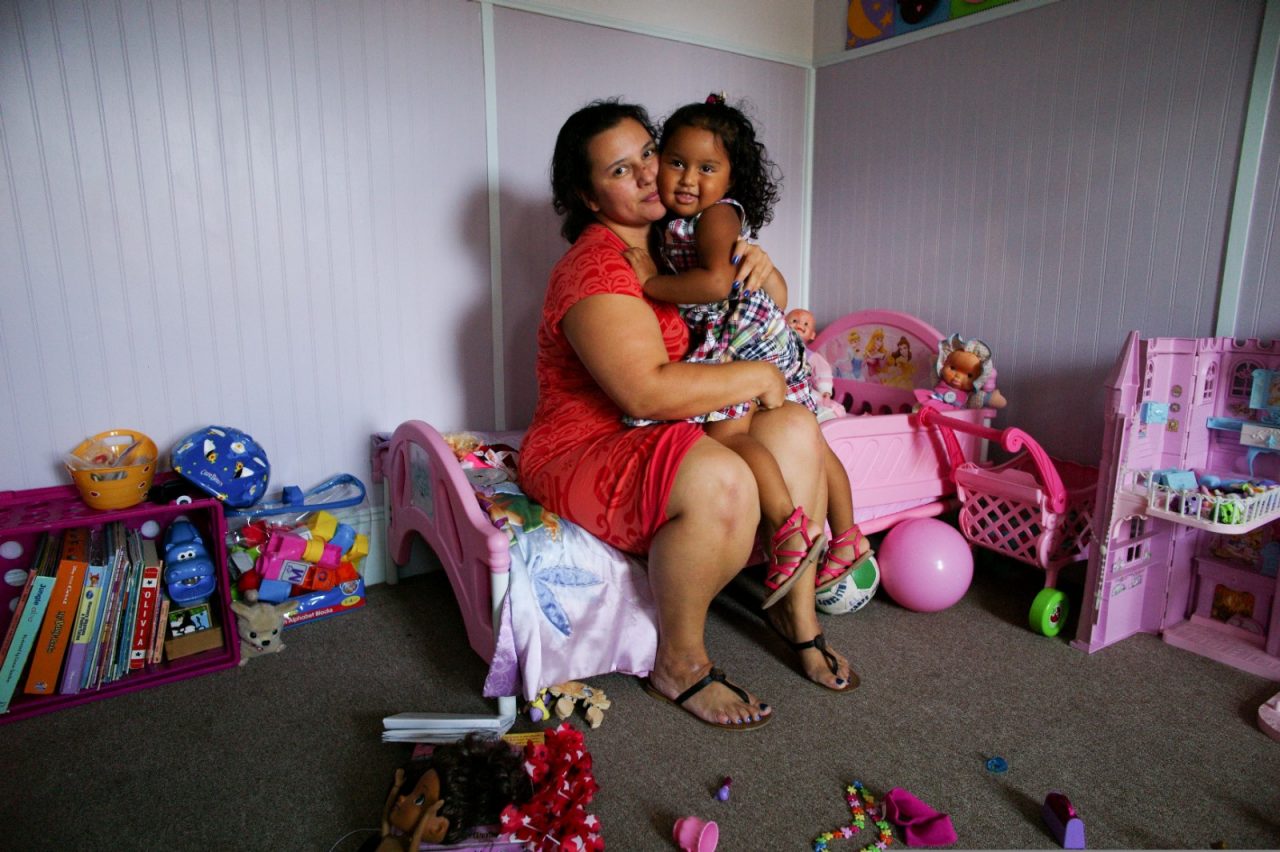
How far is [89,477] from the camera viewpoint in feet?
5.57

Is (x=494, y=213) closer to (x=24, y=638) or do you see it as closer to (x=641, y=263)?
(x=641, y=263)

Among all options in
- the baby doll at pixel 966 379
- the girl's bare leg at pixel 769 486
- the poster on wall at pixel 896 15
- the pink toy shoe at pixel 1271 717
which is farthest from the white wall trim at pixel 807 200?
the pink toy shoe at pixel 1271 717

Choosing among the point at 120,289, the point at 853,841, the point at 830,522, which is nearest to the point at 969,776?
the point at 853,841

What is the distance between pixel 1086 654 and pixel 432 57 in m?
2.35

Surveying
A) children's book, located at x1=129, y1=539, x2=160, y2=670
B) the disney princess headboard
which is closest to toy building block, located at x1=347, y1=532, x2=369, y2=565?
children's book, located at x1=129, y1=539, x2=160, y2=670

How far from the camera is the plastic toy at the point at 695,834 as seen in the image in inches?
47.2

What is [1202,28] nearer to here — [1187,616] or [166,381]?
[1187,616]

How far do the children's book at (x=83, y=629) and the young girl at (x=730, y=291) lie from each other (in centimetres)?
138

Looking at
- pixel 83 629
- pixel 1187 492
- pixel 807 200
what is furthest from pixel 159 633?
pixel 807 200

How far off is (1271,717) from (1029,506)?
2.15 ft

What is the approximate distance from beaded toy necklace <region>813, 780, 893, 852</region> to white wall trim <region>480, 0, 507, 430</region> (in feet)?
5.11

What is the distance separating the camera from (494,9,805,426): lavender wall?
2348mm

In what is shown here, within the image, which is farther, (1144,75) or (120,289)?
(1144,75)

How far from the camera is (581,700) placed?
5.39 feet
